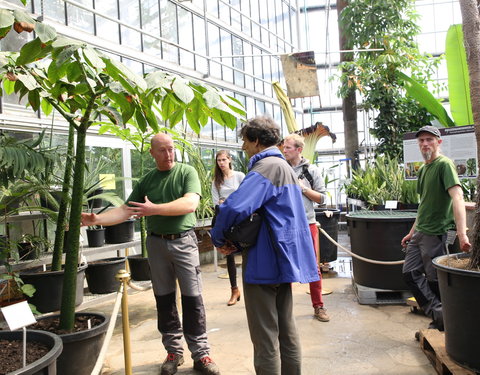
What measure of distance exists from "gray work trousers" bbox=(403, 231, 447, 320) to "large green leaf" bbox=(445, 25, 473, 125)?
3.16 meters

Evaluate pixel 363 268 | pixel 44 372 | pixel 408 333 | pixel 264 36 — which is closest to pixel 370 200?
pixel 363 268

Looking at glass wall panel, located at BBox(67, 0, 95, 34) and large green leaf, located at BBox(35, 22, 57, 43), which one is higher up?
glass wall panel, located at BBox(67, 0, 95, 34)

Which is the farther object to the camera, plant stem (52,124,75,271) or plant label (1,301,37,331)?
plant stem (52,124,75,271)

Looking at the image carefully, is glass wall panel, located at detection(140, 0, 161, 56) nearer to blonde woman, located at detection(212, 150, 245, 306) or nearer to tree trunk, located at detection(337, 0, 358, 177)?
tree trunk, located at detection(337, 0, 358, 177)

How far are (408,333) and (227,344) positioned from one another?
1.49m

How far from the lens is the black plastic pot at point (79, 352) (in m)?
2.51

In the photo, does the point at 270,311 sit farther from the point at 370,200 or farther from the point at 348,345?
the point at 370,200

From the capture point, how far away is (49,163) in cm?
345

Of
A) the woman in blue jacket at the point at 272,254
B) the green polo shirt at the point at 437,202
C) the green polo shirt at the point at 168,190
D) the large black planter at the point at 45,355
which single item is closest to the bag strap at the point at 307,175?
the green polo shirt at the point at 437,202

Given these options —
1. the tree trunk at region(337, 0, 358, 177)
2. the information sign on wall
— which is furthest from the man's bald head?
the tree trunk at region(337, 0, 358, 177)

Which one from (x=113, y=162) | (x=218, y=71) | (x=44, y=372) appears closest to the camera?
(x=44, y=372)

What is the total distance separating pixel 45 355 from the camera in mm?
1949

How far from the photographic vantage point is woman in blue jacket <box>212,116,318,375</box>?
2.18m

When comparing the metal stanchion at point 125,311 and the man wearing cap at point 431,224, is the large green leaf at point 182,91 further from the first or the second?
the man wearing cap at point 431,224
